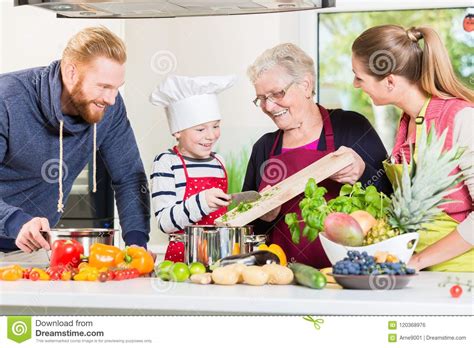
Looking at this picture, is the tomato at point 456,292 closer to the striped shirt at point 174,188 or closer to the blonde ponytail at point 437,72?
the blonde ponytail at point 437,72

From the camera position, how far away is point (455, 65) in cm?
456

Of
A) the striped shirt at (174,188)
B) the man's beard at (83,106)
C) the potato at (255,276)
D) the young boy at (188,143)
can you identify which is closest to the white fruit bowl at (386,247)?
the potato at (255,276)

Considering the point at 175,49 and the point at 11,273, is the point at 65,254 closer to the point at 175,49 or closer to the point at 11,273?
the point at 11,273

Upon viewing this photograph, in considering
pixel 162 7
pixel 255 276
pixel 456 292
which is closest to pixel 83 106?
pixel 162 7

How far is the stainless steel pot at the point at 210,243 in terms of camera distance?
229 centimetres

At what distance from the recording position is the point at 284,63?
289 centimetres

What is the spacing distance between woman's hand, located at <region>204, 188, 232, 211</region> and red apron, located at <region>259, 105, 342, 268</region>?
10.4 inches

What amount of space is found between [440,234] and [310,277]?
618mm

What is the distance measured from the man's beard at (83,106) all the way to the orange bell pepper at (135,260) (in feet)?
2.32

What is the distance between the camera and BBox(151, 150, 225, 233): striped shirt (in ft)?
8.96

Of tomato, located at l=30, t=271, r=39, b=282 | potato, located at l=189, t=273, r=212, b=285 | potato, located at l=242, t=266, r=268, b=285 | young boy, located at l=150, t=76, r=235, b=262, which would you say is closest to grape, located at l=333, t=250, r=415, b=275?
potato, located at l=242, t=266, r=268, b=285
